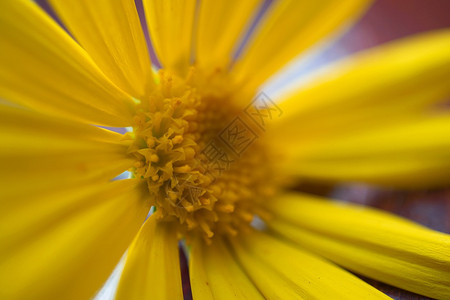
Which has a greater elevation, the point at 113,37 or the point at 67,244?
the point at 113,37

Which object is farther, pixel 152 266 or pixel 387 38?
pixel 387 38

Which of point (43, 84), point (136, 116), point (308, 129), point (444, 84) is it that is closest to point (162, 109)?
point (136, 116)

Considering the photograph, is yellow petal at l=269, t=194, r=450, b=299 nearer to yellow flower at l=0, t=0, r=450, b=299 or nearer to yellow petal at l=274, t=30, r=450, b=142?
yellow flower at l=0, t=0, r=450, b=299

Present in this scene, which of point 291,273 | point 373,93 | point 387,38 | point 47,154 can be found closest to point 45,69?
point 47,154

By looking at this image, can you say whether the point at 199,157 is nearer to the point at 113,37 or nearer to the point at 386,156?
the point at 113,37

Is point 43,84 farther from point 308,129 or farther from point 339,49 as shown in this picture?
point 339,49

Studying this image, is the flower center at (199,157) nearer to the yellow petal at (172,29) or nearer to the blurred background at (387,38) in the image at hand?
the yellow petal at (172,29)
